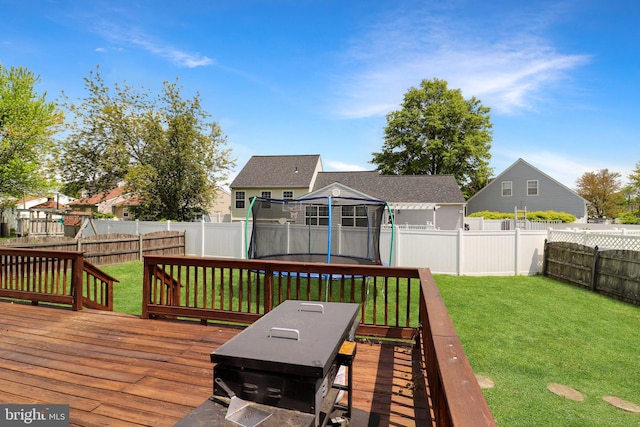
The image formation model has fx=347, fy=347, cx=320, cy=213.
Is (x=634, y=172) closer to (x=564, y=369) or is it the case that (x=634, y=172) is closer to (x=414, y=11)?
(x=414, y=11)

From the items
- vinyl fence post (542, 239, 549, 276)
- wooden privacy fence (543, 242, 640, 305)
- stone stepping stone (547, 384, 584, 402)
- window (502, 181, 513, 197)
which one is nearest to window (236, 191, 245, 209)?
vinyl fence post (542, 239, 549, 276)

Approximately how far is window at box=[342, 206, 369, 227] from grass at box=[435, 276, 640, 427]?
3343 millimetres

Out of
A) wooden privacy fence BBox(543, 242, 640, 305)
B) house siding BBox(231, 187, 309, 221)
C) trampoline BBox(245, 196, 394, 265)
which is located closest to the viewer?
wooden privacy fence BBox(543, 242, 640, 305)

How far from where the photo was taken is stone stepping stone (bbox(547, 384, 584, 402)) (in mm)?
3689

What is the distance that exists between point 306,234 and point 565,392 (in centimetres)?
810

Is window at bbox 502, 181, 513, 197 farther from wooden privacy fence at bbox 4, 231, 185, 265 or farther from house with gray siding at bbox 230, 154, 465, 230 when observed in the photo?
wooden privacy fence at bbox 4, 231, 185, 265

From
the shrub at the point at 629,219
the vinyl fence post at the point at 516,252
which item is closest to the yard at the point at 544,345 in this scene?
the vinyl fence post at the point at 516,252

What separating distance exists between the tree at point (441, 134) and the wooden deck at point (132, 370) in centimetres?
3093

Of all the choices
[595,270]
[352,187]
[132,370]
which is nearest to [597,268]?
[595,270]

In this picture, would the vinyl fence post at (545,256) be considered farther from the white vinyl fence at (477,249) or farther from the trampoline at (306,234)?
the trampoline at (306,234)

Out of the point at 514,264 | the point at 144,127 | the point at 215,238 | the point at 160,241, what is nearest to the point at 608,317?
the point at 514,264

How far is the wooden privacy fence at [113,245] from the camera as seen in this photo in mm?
9836

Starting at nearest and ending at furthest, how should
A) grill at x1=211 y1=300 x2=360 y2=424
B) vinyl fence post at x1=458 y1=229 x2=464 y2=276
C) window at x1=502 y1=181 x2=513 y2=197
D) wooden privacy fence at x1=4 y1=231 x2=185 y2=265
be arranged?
1. grill at x1=211 y1=300 x2=360 y2=424
2. wooden privacy fence at x1=4 y1=231 x2=185 y2=265
3. vinyl fence post at x1=458 y1=229 x2=464 y2=276
4. window at x1=502 y1=181 x2=513 y2=197

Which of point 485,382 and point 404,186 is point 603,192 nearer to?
point 404,186
